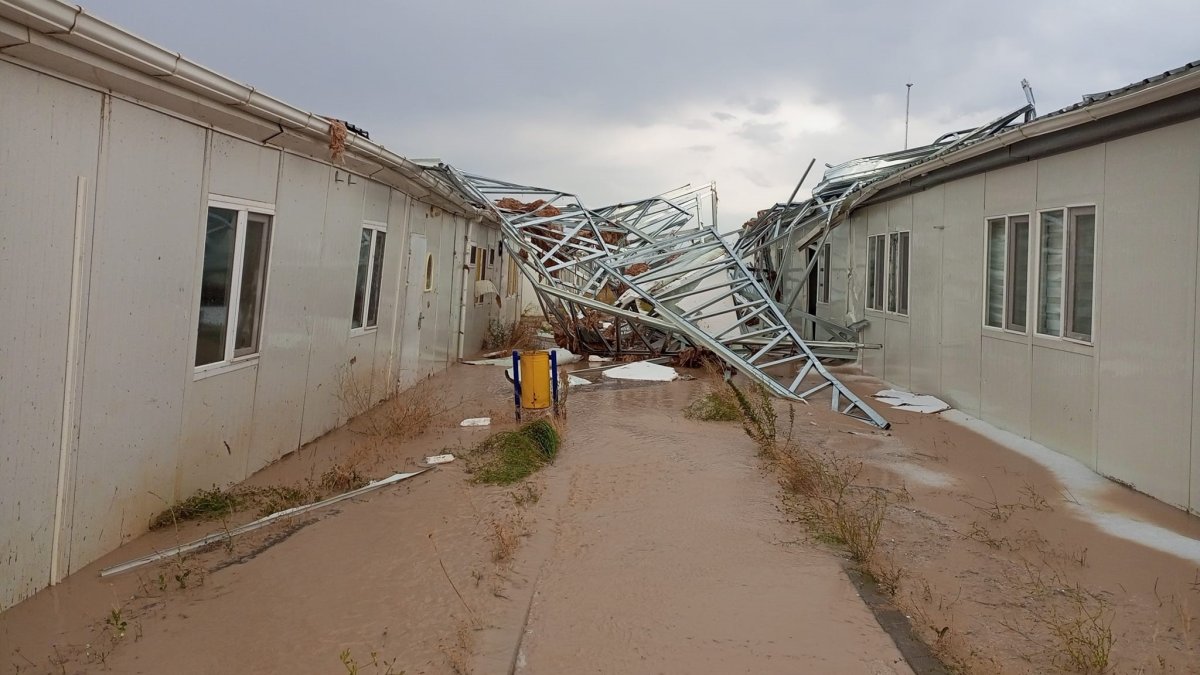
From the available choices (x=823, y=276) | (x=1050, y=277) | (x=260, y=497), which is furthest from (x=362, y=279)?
(x=823, y=276)

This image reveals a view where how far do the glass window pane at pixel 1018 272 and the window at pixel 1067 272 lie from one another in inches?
13.1

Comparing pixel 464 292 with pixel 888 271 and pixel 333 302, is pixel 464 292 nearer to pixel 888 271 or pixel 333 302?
pixel 333 302

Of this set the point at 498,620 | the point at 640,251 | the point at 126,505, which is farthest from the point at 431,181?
the point at 498,620

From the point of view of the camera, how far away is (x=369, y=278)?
9.09 meters

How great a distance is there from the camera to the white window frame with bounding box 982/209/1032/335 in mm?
7406

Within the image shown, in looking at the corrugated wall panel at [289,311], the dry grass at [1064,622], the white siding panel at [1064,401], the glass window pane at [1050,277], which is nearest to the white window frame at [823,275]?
the glass window pane at [1050,277]

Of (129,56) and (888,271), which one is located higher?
(888,271)

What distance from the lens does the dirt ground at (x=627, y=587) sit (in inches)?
136

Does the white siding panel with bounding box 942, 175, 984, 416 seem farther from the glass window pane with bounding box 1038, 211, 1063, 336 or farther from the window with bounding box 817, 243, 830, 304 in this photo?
the window with bounding box 817, 243, 830, 304

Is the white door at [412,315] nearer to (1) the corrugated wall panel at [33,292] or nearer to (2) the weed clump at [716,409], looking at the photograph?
(2) the weed clump at [716,409]

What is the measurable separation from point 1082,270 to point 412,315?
7.83m

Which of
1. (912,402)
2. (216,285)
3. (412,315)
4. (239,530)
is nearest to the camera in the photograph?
(239,530)

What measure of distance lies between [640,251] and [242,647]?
11254mm

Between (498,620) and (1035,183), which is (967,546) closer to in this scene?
(498,620)
